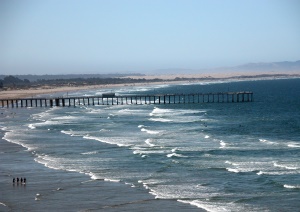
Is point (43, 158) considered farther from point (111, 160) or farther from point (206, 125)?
point (206, 125)

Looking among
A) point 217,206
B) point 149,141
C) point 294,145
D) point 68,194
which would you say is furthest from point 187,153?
point 217,206

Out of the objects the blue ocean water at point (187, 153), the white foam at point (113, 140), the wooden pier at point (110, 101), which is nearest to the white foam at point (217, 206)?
the blue ocean water at point (187, 153)

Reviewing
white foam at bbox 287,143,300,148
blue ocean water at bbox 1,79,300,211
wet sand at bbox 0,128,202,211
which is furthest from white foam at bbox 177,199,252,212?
white foam at bbox 287,143,300,148

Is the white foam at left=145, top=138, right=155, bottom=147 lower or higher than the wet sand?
higher

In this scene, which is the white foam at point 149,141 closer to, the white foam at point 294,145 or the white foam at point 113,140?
the white foam at point 113,140

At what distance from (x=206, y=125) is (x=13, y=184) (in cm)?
3203

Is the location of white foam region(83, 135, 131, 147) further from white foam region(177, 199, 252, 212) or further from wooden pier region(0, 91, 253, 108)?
wooden pier region(0, 91, 253, 108)

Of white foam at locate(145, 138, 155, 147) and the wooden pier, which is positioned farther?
the wooden pier

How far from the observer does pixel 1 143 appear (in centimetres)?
5094

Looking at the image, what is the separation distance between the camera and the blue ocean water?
30.5 m

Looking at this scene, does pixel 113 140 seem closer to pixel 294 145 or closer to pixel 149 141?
pixel 149 141

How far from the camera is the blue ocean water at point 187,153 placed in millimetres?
30484

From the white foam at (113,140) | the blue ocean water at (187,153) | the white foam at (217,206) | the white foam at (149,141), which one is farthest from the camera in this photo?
the white foam at (113,140)

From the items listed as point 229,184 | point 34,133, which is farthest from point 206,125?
point 229,184
